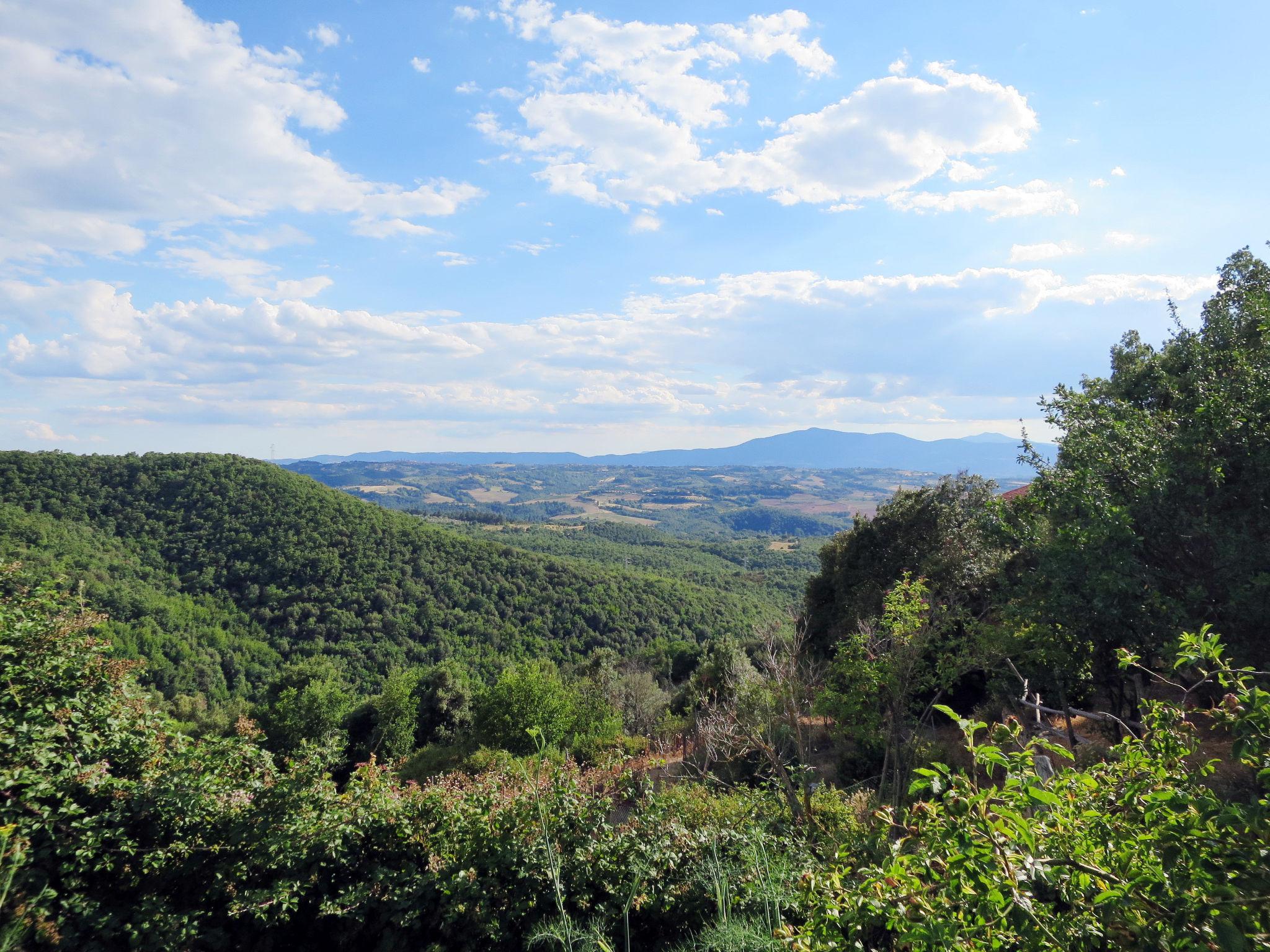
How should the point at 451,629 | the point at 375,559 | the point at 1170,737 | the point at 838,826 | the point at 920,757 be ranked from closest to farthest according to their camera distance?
the point at 1170,737, the point at 838,826, the point at 920,757, the point at 451,629, the point at 375,559

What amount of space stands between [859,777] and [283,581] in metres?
Answer: 56.0

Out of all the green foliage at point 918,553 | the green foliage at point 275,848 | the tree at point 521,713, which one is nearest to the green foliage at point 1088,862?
the green foliage at point 275,848

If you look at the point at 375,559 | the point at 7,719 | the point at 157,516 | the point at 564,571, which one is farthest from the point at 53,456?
the point at 7,719

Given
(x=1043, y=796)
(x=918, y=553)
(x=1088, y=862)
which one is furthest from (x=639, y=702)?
(x=1043, y=796)

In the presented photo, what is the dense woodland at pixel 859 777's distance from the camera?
6.62 feet

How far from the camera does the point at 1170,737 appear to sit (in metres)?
2.31

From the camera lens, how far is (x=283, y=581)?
52.1 m

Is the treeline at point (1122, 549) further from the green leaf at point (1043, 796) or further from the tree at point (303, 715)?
the tree at point (303, 715)

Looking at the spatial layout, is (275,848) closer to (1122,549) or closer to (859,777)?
(1122,549)

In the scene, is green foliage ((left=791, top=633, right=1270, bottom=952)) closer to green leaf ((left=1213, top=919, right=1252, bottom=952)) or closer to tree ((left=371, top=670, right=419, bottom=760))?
green leaf ((left=1213, top=919, right=1252, bottom=952))

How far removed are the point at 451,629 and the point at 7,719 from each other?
162 ft

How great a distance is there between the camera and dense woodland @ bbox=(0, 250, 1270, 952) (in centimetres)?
202

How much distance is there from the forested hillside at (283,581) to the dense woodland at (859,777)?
111ft

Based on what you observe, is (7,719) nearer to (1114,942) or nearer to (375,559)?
(1114,942)
